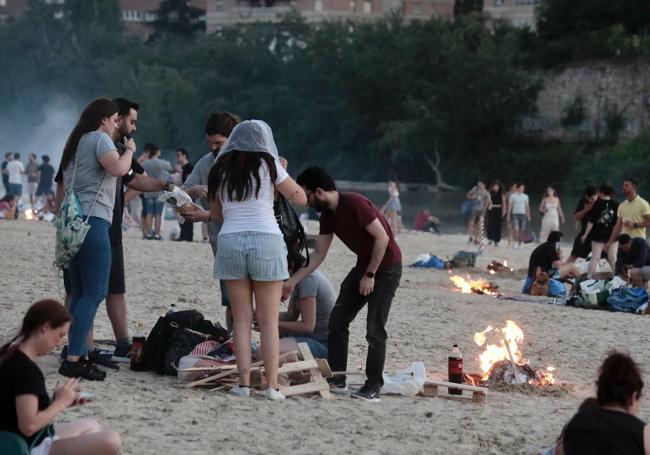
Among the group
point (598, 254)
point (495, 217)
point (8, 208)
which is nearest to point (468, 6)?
point (495, 217)

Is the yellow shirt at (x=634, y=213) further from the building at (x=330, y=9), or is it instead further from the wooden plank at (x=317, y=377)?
the building at (x=330, y=9)

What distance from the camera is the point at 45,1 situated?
115 metres

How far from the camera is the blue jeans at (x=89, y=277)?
28.2 ft

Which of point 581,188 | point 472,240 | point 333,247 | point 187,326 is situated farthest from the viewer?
point 581,188

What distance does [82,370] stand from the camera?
8.63 m

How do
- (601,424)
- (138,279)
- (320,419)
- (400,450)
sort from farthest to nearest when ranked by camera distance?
(138,279) < (320,419) < (400,450) < (601,424)

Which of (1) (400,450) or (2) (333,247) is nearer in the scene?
(1) (400,450)

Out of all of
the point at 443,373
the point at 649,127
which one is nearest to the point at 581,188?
the point at 649,127

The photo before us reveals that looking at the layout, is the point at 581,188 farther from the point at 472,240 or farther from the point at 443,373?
the point at 443,373

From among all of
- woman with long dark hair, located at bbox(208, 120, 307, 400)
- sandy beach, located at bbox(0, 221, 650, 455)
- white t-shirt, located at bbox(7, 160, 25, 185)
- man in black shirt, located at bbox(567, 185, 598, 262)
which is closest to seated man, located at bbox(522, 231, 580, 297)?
man in black shirt, located at bbox(567, 185, 598, 262)

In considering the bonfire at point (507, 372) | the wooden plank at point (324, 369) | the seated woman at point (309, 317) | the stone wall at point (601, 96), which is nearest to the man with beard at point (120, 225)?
the seated woman at point (309, 317)

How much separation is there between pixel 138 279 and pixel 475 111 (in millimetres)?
53375

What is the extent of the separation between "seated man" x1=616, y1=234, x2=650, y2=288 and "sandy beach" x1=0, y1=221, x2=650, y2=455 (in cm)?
142

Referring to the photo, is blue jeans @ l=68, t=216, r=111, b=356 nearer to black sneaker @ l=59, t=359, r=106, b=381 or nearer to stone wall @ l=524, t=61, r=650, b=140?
black sneaker @ l=59, t=359, r=106, b=381
